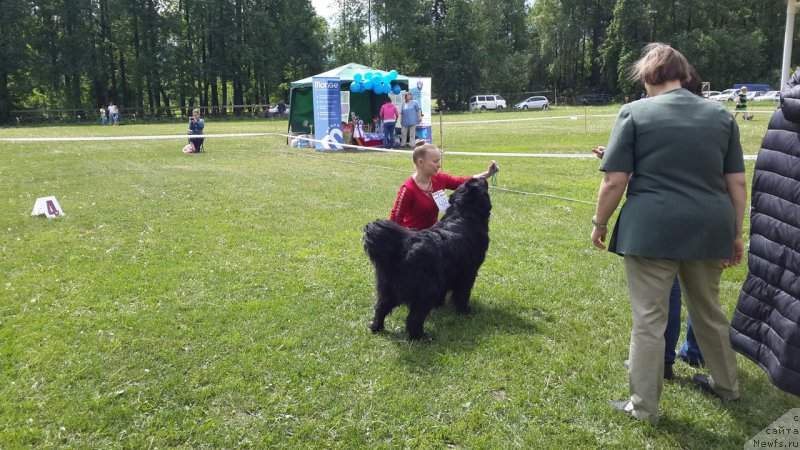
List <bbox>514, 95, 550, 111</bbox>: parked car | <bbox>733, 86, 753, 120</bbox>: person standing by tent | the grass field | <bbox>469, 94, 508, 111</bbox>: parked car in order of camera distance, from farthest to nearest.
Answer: <bbox>514, 95, 550, 111</bbox>: parked car < <bbox>469, 94, 508, 111</bbox>: parked car < <bbox>733, 86, 753, 120</bbox>: person standing by tent < the grass field

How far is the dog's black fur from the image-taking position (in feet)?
12.5

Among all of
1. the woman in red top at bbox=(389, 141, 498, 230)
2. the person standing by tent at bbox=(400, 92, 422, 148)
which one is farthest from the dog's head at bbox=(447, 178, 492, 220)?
the person standing by tent at bbox=(400, 92, 422, 148)

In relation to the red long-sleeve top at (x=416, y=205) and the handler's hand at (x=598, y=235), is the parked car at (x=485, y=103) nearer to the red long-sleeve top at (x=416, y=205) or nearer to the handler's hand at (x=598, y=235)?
the red long-sleeve top at (x=416, y=205)

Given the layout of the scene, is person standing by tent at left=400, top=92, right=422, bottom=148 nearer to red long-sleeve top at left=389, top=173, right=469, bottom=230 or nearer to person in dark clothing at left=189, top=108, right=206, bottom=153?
person in dark clothing at left=189, top=108, right=206, bottom=153

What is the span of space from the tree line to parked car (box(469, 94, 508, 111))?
1821mm

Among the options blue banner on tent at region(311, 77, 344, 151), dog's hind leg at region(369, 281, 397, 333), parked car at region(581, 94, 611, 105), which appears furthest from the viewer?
parked car at region(581, 94, 611, 105)

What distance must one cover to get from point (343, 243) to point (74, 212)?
191 inches

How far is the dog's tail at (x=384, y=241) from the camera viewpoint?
148 inches

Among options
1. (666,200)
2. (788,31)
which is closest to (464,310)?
(666,200)

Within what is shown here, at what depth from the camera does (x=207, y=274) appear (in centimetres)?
551

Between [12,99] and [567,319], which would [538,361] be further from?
[12,99]

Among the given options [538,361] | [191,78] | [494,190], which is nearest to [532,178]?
[494,190]

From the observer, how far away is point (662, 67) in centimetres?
277

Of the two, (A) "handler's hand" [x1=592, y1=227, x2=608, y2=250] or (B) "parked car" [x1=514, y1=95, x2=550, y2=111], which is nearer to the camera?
(A) "handler's hand" [x1=592, y1=227, x2=608, y2=250]
